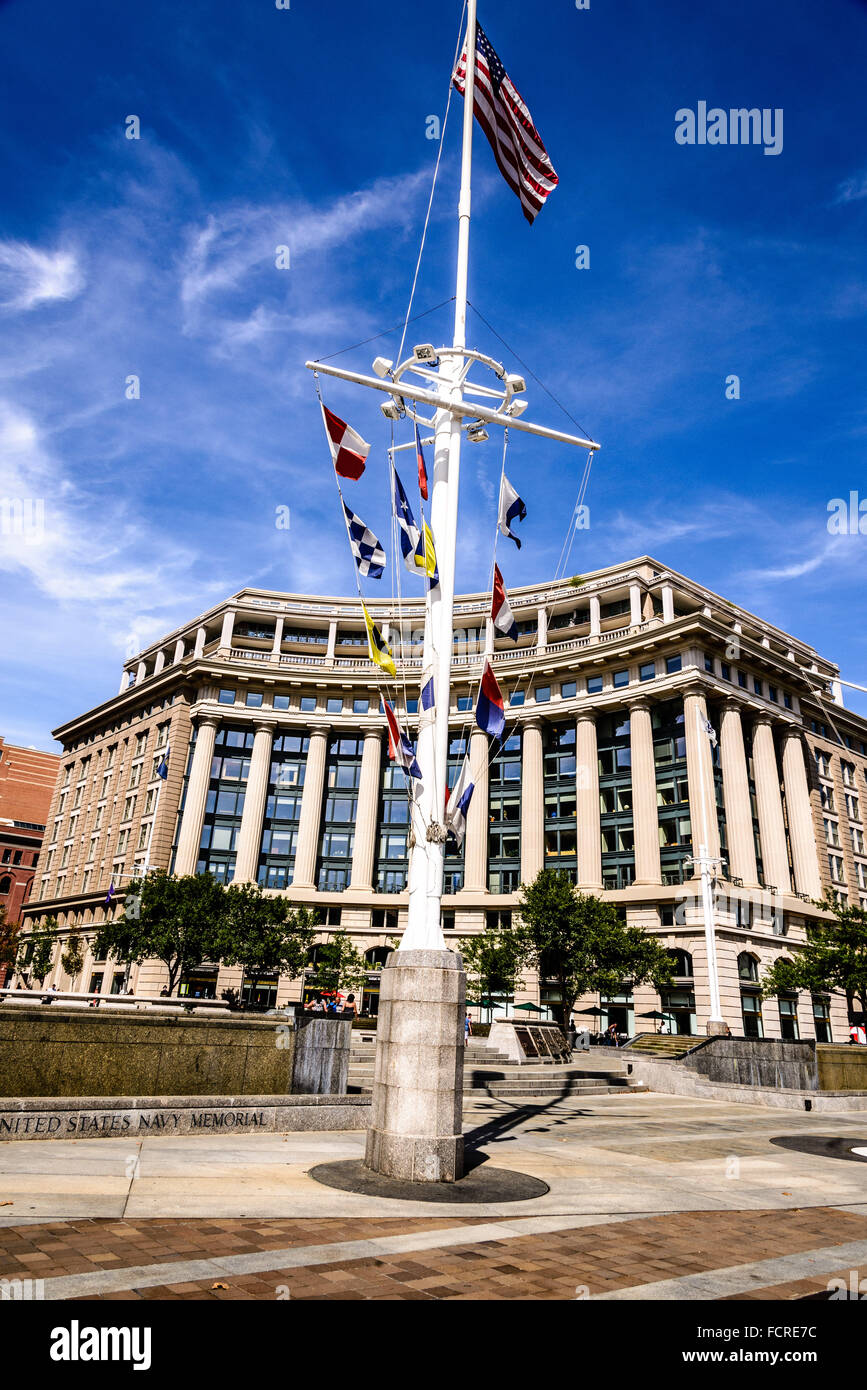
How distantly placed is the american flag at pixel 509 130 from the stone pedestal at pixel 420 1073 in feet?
45.5

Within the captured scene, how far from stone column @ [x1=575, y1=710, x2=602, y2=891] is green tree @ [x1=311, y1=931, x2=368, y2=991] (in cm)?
1818

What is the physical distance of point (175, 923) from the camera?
54.2 m

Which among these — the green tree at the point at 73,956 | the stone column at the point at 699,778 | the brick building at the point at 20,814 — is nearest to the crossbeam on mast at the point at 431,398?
the stone column at the point at 699,778

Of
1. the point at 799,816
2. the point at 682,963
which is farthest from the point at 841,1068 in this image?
the point at 799,816

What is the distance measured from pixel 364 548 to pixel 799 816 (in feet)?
207

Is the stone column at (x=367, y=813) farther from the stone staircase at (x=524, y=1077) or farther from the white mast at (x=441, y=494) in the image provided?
the white mast at (x=441, y=494)

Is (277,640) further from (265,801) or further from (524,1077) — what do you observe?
(524,1077)

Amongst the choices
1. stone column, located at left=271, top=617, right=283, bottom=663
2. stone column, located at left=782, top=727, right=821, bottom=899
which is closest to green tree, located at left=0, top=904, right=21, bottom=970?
stone column, located at left=271, top=617, right=283, bottom=663

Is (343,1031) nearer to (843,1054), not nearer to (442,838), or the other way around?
(442,838)

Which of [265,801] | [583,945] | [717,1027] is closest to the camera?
[717,1027]

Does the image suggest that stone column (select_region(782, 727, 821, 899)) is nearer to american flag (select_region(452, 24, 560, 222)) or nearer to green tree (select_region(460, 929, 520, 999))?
green tree (select_region(460, 929, 520, 999))

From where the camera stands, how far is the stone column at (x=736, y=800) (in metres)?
57.9

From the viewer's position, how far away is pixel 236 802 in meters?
73.6

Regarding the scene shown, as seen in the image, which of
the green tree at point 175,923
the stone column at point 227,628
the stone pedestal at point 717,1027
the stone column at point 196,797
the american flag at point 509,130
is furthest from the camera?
the stone column at point 227,628
